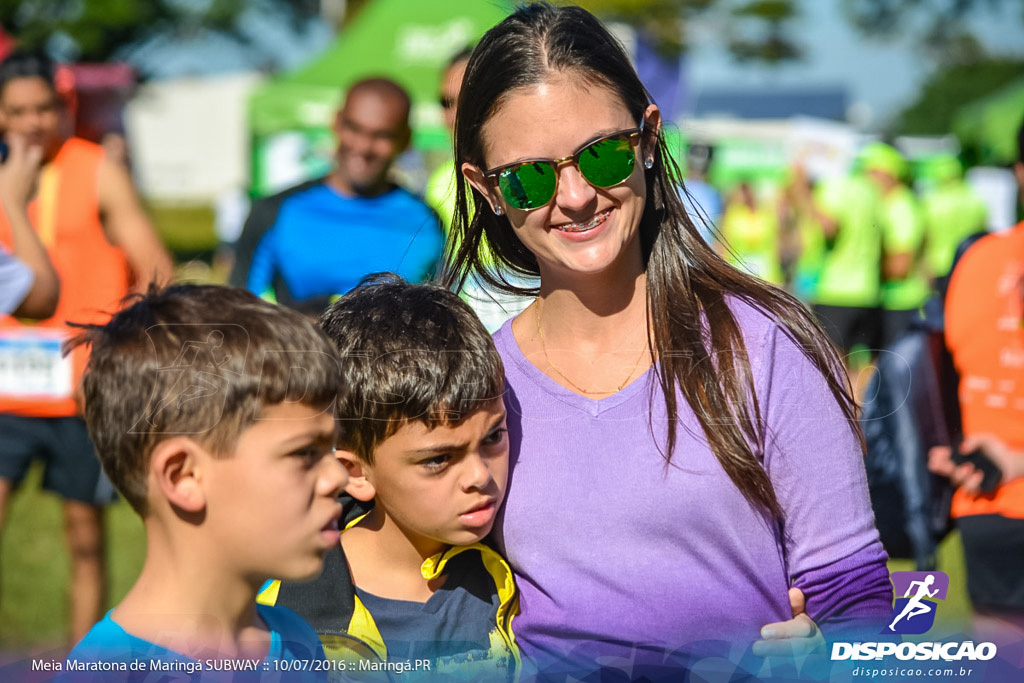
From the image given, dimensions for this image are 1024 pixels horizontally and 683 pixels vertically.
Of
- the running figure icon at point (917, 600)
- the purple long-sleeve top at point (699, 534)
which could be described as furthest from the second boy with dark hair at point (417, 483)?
the running figure icon at point (917, 600)

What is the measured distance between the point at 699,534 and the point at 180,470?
0.76 metres

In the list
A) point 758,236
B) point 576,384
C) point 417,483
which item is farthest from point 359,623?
point 758,236

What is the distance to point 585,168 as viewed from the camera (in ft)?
5.72

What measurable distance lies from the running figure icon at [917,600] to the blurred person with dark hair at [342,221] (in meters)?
2.64

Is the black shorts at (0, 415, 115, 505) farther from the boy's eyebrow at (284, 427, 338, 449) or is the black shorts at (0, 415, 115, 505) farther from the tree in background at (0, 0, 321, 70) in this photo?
the tree in background at (0, 0, 321, 70)

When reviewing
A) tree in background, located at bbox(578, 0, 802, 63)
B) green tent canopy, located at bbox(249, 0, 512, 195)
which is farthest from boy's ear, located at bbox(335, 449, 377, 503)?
tree in background, located at bbox(578, 0, 802, 63)

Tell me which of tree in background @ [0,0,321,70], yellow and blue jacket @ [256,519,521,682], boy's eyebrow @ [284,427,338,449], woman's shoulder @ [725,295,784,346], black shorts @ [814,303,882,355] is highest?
tree in background @ [0,0,321,70]

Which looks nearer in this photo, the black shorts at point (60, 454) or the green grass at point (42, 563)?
the black shorts at point (60, 454)

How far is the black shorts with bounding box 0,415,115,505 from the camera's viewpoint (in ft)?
12.6

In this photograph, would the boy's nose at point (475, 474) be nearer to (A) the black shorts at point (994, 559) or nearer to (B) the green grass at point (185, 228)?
(A) the black shorts at point (994, 559)

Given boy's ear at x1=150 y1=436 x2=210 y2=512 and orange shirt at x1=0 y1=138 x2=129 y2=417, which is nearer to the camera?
boy's ear at x1=150 y1=436 x2=210 y2=512

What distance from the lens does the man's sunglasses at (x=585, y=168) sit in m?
1.74

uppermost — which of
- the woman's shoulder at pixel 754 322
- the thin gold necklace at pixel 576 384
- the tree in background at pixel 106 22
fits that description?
the tree in background at pixel 106 22

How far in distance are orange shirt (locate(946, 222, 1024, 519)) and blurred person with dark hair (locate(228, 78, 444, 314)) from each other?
182cm
